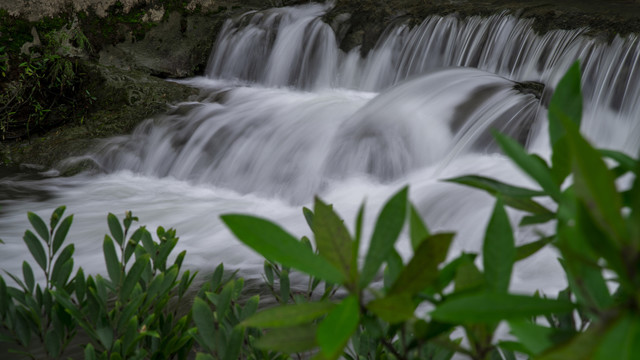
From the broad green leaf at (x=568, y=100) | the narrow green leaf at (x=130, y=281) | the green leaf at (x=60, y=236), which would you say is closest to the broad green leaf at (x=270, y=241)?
the broad green leaf at (x=568, y=100)

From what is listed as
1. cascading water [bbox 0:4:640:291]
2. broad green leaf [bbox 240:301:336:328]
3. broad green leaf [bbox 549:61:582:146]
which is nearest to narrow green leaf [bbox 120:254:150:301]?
broad green leaf [bbox 240:301:336:328]

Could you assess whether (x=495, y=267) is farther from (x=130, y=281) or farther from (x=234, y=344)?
(x=130, y=281)

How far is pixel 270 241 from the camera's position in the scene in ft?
1.30

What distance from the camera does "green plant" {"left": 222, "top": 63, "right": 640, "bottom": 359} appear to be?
324 mm

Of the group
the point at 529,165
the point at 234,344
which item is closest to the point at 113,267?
the point at 234,344

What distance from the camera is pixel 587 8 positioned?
5934 millimetres

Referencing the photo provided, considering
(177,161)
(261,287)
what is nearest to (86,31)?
(177,161)

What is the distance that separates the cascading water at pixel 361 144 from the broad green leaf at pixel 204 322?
2284mm

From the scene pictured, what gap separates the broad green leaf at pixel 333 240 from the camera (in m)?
0.44

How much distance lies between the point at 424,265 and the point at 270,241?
0.11 m

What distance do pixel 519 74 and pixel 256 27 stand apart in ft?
11.1

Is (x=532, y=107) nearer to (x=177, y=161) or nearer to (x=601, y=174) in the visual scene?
(x=177, y=161)

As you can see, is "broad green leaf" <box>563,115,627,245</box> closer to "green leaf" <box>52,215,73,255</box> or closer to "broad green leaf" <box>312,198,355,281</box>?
"broad green leaf" <box>312,198,355,281</box>

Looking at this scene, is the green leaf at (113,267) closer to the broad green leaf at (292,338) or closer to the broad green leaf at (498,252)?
the broad green leaf at (292,338)
